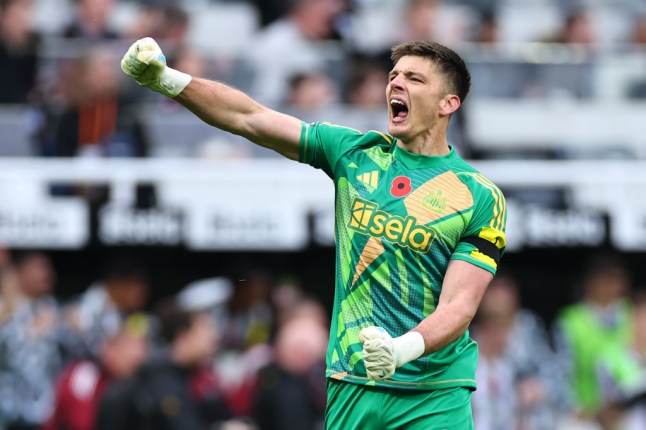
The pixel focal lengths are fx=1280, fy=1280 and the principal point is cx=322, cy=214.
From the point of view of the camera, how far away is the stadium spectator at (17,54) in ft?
34.7

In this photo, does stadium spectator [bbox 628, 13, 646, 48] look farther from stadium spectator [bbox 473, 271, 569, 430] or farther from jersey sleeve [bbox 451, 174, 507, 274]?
jersey sleeve [bbox 451, 174, 507, 274]

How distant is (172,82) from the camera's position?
5.00 m

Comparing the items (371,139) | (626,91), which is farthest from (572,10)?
(371,139)

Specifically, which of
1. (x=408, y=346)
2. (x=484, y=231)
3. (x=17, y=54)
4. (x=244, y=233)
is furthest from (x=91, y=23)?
(x=408, y=346)

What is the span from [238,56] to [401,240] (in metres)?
6.35

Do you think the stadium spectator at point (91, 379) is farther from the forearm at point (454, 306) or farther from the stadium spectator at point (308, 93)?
the forearm at point (454, 306)

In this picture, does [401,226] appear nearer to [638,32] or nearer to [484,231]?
[484,231]

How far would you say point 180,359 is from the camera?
8891mm

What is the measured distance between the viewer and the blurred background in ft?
29.8

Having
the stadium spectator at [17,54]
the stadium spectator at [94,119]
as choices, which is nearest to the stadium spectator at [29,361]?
the stadium spectator at [94,119]

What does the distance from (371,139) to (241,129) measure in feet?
1.72

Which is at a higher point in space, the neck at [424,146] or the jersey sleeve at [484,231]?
the neck at [424,146]

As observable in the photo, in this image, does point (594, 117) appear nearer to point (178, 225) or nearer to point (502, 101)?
point (502, 101)

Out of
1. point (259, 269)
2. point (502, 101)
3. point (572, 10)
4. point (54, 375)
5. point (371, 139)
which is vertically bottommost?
point (54, 375)
